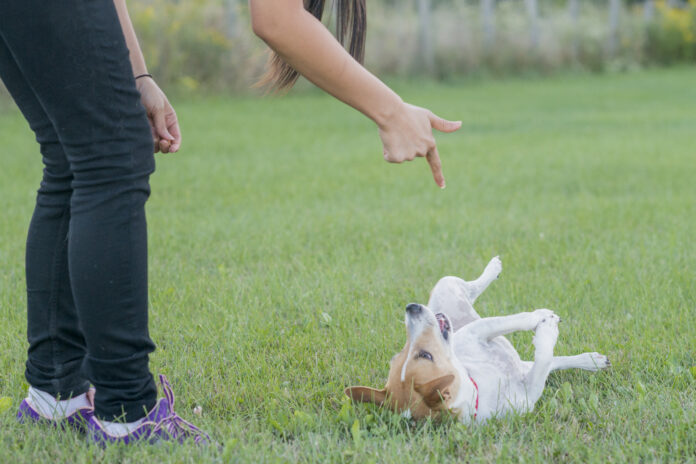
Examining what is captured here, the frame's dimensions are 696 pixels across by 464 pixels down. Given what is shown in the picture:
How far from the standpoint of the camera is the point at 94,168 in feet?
6.14

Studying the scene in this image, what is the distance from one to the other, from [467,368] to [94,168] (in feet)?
4.08

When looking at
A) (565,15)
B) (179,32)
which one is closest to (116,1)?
(179,32)

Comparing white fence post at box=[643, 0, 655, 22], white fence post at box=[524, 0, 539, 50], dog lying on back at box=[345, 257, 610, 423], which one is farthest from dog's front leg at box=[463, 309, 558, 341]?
white fence post at box=[643, 0, 655, 22]

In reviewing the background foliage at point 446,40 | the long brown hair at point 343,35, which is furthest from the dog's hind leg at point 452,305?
the background foliage at point 446,40

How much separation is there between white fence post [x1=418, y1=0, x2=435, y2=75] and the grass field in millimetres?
9192

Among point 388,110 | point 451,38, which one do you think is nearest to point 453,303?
point 388,110

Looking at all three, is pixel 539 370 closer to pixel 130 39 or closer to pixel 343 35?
pixel 343 35

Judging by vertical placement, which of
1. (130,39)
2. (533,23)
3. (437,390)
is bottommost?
(533,23)

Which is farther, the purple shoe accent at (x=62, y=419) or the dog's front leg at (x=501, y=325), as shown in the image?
the dog's front leg at (x=501, y=325)

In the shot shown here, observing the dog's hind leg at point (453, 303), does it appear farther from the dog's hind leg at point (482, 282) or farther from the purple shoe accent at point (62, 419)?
the purple shoe accent at point (62, 419)

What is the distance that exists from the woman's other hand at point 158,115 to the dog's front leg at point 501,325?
43.0 inches

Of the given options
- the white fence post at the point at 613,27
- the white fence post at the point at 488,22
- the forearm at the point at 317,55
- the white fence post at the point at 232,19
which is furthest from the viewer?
the white fence post at the point at 613,27

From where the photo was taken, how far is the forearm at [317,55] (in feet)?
5.76

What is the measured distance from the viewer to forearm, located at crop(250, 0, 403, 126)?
5.76ft
